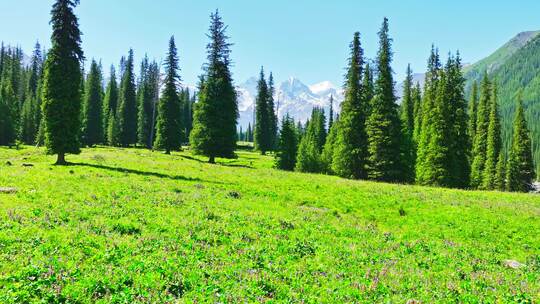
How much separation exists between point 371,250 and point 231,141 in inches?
1698

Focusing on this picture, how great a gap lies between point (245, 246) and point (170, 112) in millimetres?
57953

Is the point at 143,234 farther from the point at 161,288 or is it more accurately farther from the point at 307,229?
the point at 307,229

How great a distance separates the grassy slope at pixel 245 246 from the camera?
29.3ft

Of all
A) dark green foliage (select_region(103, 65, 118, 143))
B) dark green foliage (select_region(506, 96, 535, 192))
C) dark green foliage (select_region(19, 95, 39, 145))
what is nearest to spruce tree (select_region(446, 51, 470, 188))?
dark green foliage (select_region(506, 96, 535, 192))

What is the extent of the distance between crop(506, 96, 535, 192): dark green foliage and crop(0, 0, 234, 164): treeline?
177 ft

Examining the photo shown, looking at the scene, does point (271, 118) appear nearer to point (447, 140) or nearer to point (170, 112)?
→ point (170, 112)

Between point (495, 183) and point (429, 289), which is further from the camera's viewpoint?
point (495, 183)

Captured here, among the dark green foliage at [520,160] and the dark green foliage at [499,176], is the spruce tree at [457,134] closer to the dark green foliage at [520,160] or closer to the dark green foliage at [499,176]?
the dark green foliage at [499,176]

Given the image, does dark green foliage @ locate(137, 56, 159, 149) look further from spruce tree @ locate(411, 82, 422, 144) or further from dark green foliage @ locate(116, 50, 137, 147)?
spruce tree @ locate(411, 82, 422, 144)

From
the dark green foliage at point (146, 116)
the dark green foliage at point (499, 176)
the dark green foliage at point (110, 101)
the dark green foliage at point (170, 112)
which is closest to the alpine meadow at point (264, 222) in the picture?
the dark green foliage at point (170, 112)

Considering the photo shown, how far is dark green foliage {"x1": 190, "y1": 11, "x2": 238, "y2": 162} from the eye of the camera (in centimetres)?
5541

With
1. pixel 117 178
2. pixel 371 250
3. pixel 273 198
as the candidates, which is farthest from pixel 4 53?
pixel 371 250

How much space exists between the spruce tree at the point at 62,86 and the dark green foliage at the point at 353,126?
32.0 metres

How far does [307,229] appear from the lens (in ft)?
57.2
